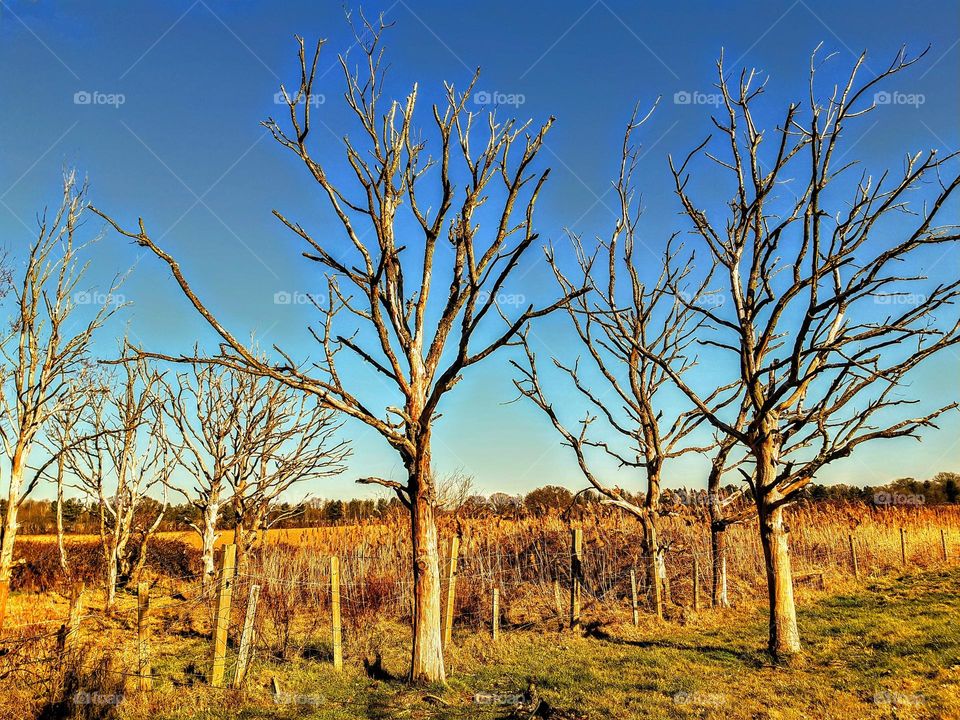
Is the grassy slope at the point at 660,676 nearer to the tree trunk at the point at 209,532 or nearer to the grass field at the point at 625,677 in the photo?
the grass field at the point at 625,677

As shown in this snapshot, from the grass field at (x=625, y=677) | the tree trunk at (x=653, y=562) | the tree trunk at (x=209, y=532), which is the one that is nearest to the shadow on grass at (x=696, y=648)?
the grass field at (x=625, y=677)

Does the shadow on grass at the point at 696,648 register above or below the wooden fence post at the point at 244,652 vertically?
below

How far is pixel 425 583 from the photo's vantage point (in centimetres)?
866

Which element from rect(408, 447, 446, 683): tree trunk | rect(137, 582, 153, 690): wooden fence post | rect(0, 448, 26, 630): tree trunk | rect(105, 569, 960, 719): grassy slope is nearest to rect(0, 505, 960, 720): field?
rect(105, 569, 960, 719): grassy slope

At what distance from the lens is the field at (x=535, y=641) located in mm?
7547

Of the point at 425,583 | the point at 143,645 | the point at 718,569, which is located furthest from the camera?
the point at 718,569

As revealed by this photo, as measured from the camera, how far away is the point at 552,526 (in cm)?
2122

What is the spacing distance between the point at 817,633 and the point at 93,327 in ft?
45.9

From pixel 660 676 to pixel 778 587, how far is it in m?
2.36

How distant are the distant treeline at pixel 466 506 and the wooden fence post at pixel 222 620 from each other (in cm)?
807

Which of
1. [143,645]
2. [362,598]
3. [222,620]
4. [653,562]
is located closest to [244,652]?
[222,620]

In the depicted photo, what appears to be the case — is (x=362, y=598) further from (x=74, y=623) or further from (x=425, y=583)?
(x=74, y=623)

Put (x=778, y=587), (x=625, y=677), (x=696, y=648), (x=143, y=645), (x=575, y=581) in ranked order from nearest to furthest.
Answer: (x=143, y=645) < (x=625, y=677) < (x=778, y=587) < (x=696, y=648) < (x=575, y=581)

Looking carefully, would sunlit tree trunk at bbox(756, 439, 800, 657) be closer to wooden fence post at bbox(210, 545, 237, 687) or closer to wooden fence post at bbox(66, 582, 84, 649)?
wooden fence post at bbox(210, 545, 237, 687)
